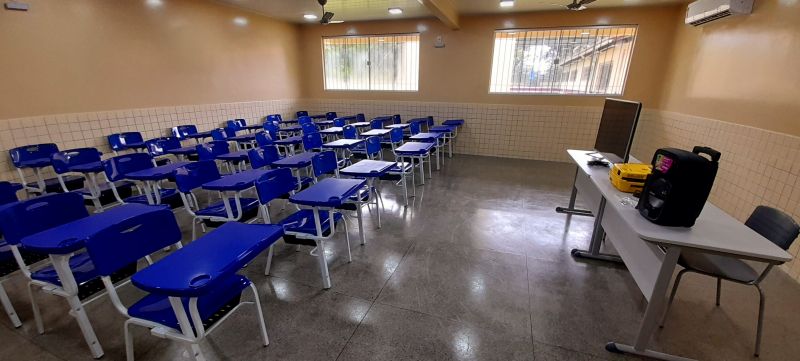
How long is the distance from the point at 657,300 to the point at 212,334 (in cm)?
267

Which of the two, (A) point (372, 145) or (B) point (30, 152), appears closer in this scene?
(B) point (30, 152)

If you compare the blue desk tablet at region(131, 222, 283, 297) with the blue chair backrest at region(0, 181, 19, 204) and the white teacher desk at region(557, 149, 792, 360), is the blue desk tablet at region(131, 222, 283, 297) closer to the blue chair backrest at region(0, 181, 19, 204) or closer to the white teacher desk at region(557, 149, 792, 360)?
the white teacher desk at region(557, 149, 792, 360)

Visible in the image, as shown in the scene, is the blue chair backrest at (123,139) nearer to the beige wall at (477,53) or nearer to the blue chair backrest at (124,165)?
the blue chair backrest at (124,165)

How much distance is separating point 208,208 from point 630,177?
11.2 feet

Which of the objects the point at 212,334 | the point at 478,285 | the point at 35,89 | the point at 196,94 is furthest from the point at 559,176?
the point at 35,89

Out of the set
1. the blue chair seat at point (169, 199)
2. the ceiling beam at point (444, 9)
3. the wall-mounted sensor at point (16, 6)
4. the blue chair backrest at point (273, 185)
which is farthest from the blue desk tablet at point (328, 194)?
the wall-mounted sensor at point (16, 6)

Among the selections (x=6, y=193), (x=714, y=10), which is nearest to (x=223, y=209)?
(x=6, y=193)

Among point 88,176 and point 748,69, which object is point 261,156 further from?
point 748,69

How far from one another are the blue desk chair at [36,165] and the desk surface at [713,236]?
5.30 meters

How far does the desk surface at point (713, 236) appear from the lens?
1.52m

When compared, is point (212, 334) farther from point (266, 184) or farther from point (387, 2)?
point (387, 2)

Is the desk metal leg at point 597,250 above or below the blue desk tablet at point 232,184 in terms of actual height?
below

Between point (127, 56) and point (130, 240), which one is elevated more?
point (127, 56)

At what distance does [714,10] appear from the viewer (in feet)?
12.7
